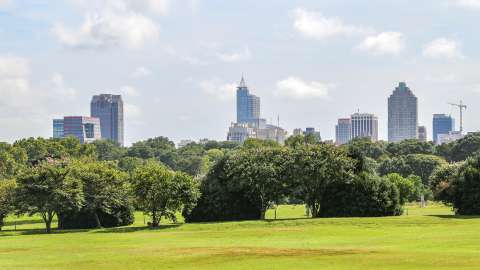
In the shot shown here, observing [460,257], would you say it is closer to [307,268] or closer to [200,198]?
[307,268]

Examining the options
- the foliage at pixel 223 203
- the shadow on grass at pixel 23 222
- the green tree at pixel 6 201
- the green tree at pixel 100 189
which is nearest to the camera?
the green tree at pixel 6 201

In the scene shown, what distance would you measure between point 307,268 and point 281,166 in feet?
154

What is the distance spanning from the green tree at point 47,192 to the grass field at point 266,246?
111 inches

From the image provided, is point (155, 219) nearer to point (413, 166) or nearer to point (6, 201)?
point (6, 201)

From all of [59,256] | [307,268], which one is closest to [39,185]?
[59,256]

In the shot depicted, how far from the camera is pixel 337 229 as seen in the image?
7256cm

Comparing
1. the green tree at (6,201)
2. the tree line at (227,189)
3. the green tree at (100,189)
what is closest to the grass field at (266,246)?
the green tree at (6,201)

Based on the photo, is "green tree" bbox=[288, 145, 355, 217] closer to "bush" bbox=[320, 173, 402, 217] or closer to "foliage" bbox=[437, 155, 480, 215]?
"bush" bbox=[320, 173, 402, 217]

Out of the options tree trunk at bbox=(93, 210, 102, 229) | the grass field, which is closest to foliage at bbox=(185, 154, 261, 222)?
the grass field

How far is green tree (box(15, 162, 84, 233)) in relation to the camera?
85250 mm

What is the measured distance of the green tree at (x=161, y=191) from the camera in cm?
8438

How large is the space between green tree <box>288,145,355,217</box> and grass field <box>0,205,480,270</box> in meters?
10.1

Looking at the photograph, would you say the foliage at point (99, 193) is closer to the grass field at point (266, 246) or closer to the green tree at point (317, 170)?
the grass field at point (266, 246)

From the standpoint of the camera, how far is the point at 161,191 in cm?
8412
